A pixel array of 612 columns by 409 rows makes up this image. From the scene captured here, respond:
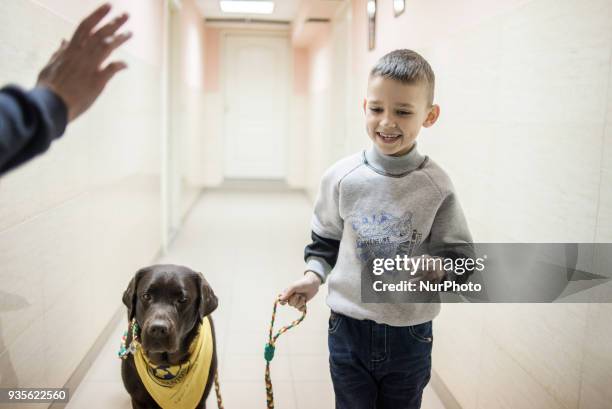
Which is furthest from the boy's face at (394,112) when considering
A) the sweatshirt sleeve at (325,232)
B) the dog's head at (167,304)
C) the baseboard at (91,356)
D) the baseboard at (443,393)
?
the baseboard at (91,356)

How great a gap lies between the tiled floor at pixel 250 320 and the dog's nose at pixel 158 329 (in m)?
0.92

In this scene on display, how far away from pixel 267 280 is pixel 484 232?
2241mm

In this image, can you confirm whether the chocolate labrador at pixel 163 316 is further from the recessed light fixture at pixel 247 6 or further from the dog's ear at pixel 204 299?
the recessed light fixture at pixel 247 6

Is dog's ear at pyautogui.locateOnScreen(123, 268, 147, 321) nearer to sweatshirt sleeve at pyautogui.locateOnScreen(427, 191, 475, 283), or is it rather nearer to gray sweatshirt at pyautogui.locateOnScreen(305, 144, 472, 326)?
gray sweatshirt at pyautogui.locateOnScreen(305, 144, 472, 326)

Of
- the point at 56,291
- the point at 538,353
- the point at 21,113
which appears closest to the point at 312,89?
the point at 56,291

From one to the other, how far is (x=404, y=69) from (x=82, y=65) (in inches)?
25.8

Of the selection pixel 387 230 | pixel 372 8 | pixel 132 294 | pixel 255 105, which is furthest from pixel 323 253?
pixel 255 105

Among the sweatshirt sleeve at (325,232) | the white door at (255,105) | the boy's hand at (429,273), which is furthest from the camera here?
the white door at (255,105)

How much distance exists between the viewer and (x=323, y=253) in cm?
137

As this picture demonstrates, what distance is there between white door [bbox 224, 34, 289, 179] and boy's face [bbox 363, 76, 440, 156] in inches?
318

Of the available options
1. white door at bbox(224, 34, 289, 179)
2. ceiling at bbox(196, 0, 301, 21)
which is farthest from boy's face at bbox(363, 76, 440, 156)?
white door at bbox(224, 34, 289, 179)

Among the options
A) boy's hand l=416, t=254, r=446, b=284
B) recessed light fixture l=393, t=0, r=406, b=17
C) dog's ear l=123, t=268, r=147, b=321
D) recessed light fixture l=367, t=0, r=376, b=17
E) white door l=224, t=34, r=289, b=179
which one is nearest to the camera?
boy's hand l=416, t=254, r=446, b=284

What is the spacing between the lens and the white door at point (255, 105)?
29.6 ft

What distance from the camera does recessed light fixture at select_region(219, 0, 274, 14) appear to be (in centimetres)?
685
